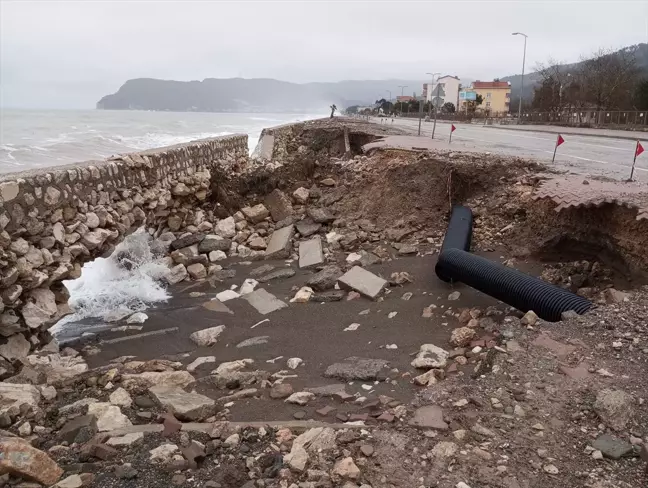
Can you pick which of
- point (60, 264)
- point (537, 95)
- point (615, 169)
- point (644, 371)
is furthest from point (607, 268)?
point (537, 95)

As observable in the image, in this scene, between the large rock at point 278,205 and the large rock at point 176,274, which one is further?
the large rock at point 278,205

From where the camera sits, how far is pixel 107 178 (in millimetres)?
6988

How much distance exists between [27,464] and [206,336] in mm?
3019

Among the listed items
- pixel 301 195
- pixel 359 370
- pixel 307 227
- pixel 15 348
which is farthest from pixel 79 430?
pixel 301 195

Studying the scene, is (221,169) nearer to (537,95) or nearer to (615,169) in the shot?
(615,169)

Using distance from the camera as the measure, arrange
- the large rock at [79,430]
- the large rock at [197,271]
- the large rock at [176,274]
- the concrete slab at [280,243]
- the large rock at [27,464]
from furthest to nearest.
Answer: the concrete slab at [280,243], the large rock at [197,271], the large rock at [176,274], the large rock at [79,430], the large rock at [27,464]

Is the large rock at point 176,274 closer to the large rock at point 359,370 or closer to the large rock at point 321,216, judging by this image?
the large rock at point 321,216

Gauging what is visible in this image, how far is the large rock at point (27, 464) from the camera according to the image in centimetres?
288

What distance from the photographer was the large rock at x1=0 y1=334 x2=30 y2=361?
15.3 feet

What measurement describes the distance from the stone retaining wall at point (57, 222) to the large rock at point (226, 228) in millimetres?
1109

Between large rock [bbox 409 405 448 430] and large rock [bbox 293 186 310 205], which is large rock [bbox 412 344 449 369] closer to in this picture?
large rock [bbox 409 405 448 430]

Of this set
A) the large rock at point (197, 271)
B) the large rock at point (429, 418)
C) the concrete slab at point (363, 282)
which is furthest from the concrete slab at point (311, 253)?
the large rock at point (429, 418)

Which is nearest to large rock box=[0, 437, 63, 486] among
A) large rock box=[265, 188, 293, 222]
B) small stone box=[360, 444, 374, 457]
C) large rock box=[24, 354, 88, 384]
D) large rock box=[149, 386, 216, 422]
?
large rock box=[149, 386, 216, 422]

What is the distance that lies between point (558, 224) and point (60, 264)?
6.42 m
